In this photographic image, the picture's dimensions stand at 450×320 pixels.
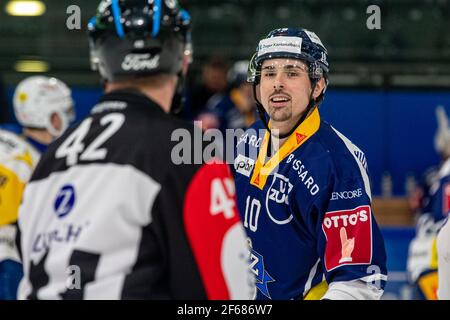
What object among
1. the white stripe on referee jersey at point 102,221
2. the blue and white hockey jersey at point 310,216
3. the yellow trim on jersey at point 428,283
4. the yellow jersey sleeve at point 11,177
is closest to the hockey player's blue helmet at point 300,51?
the blue and white hockey jersey at point 310,216

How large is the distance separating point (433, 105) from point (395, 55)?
2.15 ft

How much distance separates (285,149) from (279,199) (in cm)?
22

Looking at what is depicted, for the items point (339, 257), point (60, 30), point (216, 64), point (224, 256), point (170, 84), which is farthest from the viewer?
point (60, 30)

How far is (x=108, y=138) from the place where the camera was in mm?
2514

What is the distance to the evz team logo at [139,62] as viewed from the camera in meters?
2.60

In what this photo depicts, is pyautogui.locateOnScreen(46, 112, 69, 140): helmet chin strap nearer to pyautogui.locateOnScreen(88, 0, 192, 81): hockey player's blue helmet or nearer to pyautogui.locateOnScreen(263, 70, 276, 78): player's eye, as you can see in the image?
pyautogui.locateOnScreen(263, 70, 276, 78): player's eye

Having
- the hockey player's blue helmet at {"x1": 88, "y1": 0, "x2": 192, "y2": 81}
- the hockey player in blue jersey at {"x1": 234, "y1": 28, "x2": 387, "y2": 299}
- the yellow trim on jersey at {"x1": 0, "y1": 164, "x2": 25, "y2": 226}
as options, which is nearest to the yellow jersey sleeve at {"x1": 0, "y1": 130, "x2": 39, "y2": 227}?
the yellow trim on jersey at {"x1": 0, "y1": 164, "x2": 25, "y2": 226}

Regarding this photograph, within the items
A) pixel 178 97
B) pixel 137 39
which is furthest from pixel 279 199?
pixel 137 39

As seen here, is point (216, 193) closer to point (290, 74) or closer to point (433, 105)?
point (290, 74)

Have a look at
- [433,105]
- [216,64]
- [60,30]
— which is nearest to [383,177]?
[433,105]

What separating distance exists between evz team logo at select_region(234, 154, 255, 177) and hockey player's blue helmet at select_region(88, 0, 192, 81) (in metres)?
1.21

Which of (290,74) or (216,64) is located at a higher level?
(216,64)

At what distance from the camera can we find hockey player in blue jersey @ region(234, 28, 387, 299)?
11.3 ft

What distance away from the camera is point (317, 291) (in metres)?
3.65
